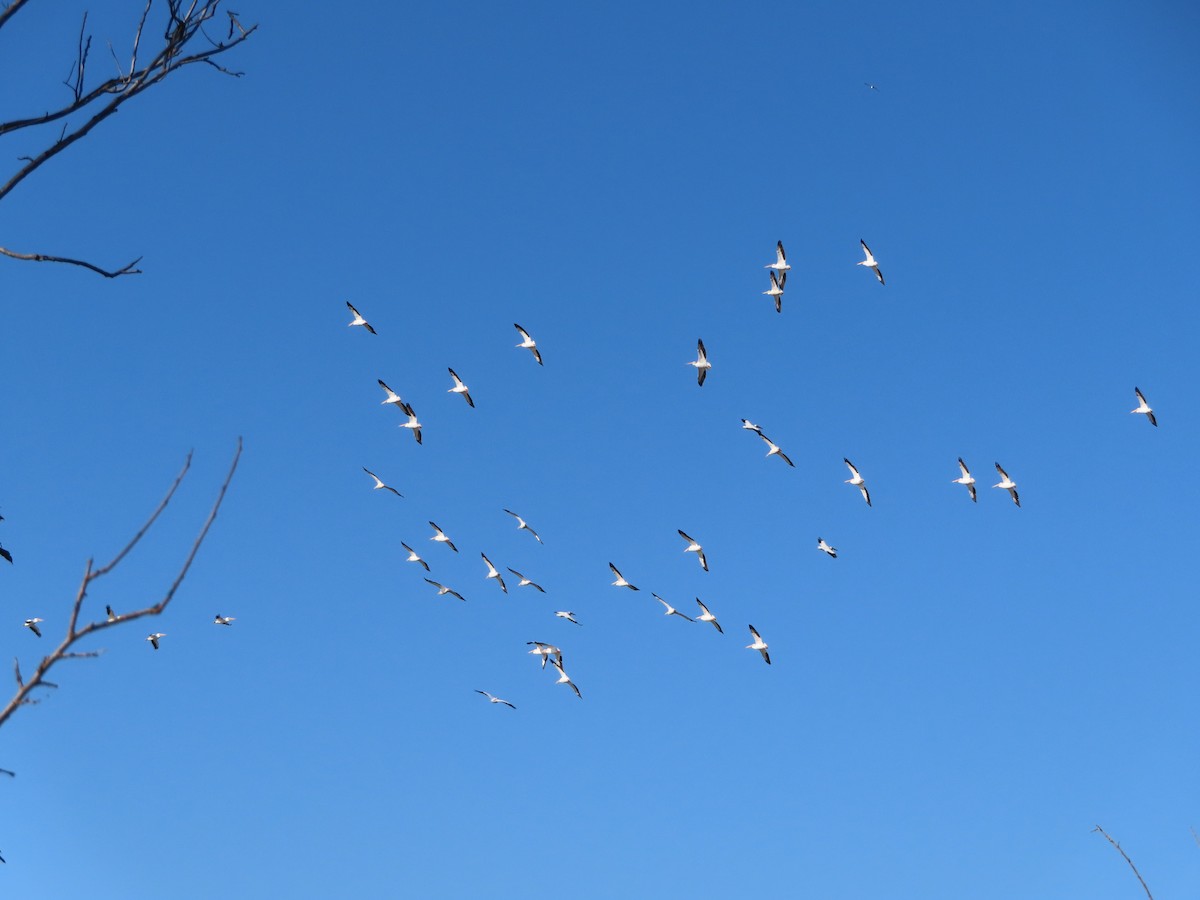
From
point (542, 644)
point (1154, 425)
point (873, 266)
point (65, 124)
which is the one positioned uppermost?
point (873, 266)

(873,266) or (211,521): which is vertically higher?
(873,266)

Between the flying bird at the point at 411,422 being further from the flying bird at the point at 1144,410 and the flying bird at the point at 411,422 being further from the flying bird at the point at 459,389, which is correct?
the flying bird at the point at 1144,410

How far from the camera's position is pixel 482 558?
4494 cm

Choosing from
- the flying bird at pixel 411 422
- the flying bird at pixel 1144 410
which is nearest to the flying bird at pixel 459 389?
the flying bird at pixel 411 422

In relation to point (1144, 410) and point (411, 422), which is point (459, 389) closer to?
point (411, 422)

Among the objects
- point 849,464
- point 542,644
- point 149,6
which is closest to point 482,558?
point 542,644

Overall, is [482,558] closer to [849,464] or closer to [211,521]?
[849,464]

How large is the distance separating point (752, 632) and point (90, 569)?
1670 inches

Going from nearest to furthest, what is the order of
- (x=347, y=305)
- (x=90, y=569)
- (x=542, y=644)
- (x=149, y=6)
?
1. (x=90, y=569)
2. (x=149, y=6)
3. (x=347, y=305)
4. (x=542, y=644)

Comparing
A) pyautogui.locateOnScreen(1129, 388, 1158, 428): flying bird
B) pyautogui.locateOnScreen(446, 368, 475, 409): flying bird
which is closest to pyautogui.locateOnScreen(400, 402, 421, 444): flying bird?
pyautogui.locateOnScreen(446, 368, 475, 409): flying bird

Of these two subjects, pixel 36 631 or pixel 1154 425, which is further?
pixel 1154 425

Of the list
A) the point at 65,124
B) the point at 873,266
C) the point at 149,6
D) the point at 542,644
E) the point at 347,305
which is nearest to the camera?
the point at 65,124

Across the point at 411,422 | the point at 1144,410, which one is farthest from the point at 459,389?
the point at 1144,410

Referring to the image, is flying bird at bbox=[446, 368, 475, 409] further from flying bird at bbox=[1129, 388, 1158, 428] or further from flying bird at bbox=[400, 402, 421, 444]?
flying bird at bbox=[1129, 388, 1158, 428]
